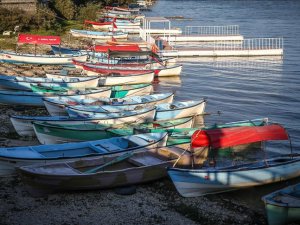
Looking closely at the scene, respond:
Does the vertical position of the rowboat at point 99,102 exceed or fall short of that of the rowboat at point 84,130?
it exceeds it

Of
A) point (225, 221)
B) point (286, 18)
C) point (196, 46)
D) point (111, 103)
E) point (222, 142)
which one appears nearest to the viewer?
point (225, 221)

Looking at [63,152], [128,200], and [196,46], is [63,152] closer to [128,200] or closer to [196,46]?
[128,200]

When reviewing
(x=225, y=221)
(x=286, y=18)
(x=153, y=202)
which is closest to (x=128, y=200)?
(x=153, y=202)

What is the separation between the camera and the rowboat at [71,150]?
14438mm

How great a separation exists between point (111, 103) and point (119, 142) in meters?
5.53

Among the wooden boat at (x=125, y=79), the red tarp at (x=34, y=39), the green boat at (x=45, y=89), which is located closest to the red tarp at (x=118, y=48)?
the wooden boat at (x=125, y=79)

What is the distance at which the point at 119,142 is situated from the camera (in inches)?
658

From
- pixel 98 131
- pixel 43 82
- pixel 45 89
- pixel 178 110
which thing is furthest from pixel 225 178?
pixel 43 82

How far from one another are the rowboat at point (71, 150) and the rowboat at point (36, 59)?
16.9 m

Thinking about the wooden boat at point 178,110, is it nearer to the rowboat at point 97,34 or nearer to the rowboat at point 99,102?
the rowboat at point 99,102

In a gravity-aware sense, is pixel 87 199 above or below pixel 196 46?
below

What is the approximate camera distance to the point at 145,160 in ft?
51.7

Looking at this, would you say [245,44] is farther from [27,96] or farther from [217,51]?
[27,96]

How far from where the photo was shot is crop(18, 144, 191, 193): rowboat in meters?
13.8
